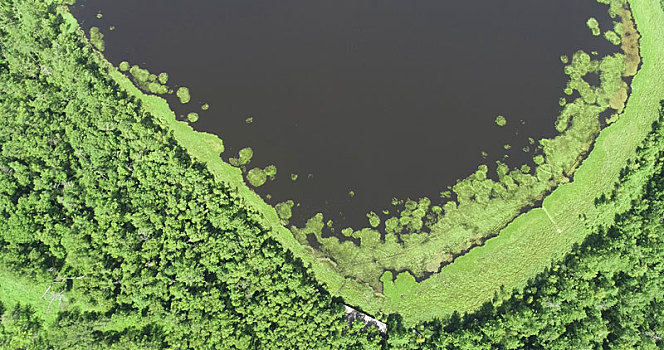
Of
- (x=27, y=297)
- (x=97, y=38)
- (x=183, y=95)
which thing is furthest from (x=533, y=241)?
(x=97, y=38)

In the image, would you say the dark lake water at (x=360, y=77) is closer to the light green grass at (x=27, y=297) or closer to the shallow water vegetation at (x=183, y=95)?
the shallow water vegetation at (x=183, y=95)

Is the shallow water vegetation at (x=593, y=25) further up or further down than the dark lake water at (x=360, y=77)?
further up

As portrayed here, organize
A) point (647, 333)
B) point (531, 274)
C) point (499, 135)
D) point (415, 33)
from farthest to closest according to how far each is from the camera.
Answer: point (415, 33) < point (499, 135) < point (531, 274) < point (647, 333)

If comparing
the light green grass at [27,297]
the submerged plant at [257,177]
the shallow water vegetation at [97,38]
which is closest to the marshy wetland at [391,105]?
the submerged plant at [257,177]

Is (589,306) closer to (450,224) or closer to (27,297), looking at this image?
(450,224)

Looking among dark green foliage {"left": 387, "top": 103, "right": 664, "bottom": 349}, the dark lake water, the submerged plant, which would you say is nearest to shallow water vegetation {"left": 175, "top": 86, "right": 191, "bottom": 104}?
the dark lake water

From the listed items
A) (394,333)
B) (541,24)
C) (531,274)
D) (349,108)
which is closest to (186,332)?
(394,333)

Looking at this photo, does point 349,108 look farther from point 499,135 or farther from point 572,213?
point 572,213
